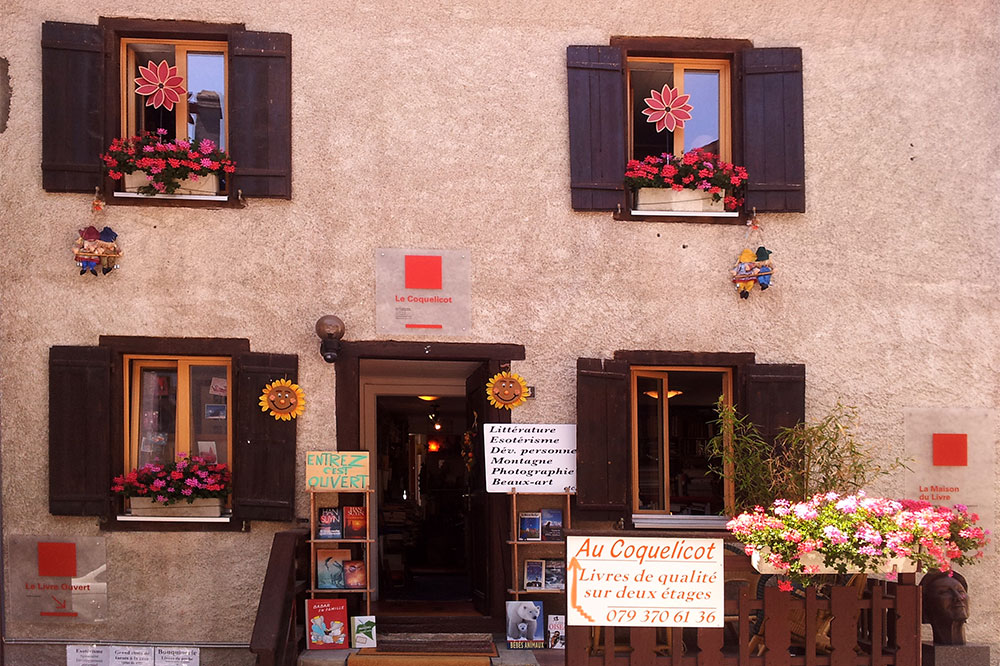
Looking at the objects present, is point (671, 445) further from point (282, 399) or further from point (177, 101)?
point (177, 101)

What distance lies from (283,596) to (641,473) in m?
2.83

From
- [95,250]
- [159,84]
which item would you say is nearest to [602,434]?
[95,250]

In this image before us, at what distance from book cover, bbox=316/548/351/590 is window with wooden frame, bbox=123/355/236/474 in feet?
3.28

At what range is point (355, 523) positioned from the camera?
755cm

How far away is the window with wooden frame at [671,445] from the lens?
8.06 meters

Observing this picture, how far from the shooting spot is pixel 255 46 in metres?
7.73

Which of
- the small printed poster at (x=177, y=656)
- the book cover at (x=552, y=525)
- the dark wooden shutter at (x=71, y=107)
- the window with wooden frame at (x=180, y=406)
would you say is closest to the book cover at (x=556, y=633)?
the book cover at (x=552, y=525)

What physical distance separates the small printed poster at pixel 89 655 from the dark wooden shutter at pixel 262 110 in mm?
3325

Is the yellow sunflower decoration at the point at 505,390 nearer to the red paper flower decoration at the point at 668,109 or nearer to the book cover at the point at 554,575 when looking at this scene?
the book cover at the point at 554,575

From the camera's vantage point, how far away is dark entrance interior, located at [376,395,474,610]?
1009 centimetres

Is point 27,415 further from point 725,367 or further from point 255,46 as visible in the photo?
point 725,367

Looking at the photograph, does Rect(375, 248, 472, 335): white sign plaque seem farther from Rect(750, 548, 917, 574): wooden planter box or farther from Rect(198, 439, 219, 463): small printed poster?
Rect(750, 548, 917, 574): wooden planter box

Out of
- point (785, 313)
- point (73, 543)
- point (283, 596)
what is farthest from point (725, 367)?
point (73, 543)

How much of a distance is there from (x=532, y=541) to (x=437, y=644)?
37.4 inches
